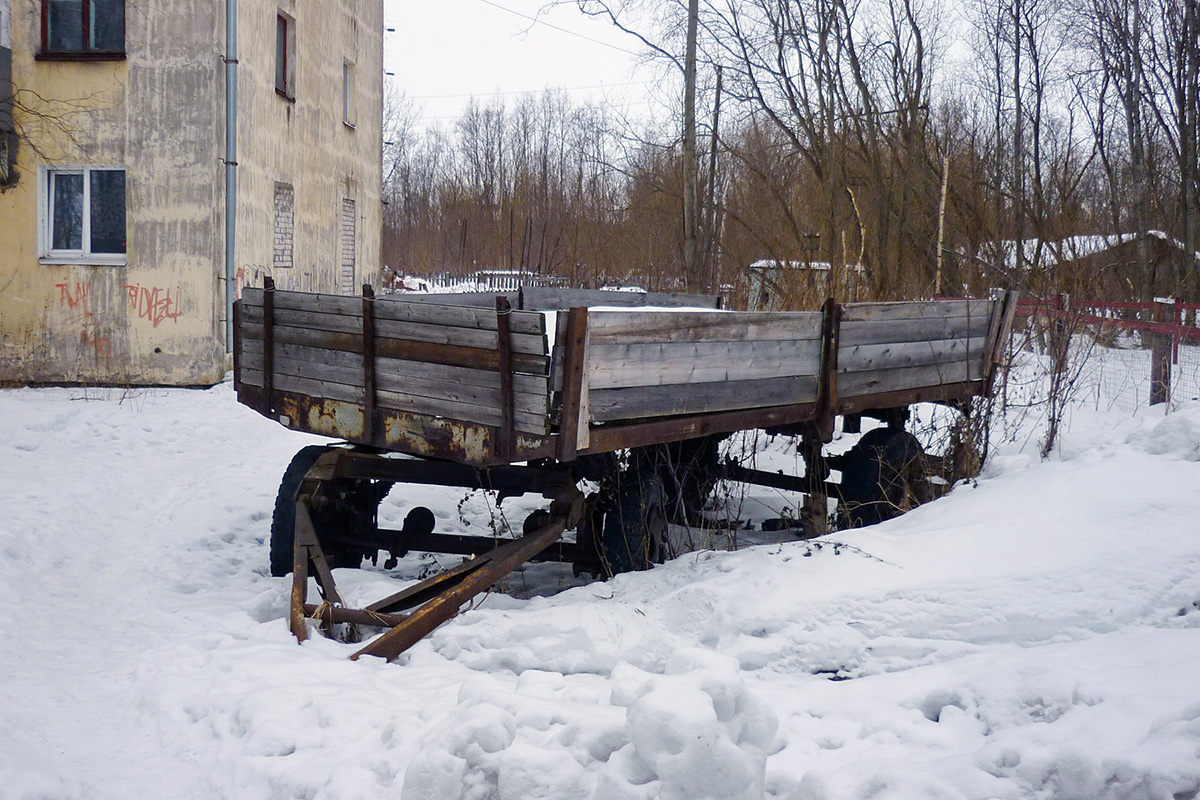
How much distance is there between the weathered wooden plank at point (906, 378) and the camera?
19.4ft

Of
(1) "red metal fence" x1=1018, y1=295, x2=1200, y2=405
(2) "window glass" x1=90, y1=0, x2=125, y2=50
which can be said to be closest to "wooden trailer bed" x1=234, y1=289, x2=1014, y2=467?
(1) "red metal fence" x1=1018, y1=295, x2=1200, y2=405

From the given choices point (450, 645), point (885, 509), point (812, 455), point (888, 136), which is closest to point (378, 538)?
point (450, 645)

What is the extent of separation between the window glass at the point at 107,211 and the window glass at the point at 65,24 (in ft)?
5.23

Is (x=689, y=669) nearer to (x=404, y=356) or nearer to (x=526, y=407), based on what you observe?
(x=526, y=407)

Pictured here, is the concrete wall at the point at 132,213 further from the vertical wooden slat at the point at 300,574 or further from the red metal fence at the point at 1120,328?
the red metal fence at the point at 1120,328

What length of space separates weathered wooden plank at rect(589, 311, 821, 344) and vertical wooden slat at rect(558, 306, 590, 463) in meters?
0.10

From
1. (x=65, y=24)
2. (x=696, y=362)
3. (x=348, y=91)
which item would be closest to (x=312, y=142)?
(x=348, y=91)

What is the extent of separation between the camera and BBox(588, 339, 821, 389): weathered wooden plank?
173 inches

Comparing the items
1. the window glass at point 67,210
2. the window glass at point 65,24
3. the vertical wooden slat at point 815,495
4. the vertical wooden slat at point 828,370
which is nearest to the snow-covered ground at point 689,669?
the vertical wooden slat at point 828,370

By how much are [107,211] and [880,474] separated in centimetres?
1008

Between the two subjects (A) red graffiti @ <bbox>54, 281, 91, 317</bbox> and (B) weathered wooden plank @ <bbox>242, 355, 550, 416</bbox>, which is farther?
(A) red graffiti @ <bbox>54, 281, 91, 317</bbox>

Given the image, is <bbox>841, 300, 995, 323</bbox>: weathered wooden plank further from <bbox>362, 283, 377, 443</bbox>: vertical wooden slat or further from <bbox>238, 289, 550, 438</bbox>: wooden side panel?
<bbox>362, 283, 377, 443</bbox>: vertical wooden slat

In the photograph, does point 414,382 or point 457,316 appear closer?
point 457,316

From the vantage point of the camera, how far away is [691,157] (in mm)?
13859
